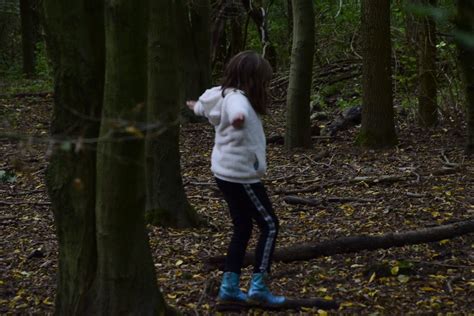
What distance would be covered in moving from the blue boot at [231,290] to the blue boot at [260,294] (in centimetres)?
7

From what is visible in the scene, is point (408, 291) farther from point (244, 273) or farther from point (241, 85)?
point (241, 85)

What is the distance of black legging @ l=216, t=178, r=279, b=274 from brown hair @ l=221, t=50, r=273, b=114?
488mm

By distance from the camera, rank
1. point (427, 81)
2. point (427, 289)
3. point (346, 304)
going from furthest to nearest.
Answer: point (427, 81) → point (427, 289) → point (346, 304)

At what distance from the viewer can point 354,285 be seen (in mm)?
5246

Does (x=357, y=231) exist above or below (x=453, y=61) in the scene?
below

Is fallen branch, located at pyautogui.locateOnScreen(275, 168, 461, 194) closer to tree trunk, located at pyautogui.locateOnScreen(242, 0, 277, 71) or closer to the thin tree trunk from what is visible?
the thin tree trunk

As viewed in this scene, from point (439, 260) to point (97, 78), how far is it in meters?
3.02

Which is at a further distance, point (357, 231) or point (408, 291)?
point (357, 231)

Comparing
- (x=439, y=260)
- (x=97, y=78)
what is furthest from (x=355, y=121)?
(x=97, y=78)

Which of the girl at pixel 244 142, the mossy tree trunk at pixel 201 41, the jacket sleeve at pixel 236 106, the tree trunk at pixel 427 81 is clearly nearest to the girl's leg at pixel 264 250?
the girl at pixel 244 142

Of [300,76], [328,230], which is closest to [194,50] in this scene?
[300,76]

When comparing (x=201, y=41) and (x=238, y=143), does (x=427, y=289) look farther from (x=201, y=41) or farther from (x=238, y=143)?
(x=201, y=41)

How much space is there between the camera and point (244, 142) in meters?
4.46

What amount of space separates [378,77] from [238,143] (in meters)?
6.37
